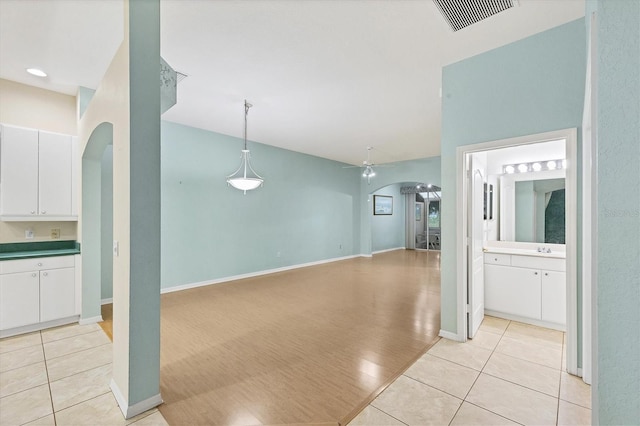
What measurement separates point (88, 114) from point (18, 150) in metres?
1.05

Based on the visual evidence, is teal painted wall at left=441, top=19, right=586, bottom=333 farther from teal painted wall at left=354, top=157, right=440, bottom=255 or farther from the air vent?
teal painted wall at left=354, top=157, right=440, bottom=255

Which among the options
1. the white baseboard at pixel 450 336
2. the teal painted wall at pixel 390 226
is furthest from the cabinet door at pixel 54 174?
the teal painted wall at pixel 390 226

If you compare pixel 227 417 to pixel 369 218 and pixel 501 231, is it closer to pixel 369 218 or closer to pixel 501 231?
pixel 501 231

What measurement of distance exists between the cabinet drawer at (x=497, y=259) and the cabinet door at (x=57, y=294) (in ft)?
17.5

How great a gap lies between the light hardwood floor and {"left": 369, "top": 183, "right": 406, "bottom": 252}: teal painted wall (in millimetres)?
4762

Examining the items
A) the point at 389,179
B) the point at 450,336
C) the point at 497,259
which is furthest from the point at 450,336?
the point at 389,179

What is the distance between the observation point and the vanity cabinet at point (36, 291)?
304cm

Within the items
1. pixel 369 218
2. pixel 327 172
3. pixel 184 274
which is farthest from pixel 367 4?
pixel 369 218

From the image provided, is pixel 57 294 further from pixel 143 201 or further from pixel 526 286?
pixel 526 286

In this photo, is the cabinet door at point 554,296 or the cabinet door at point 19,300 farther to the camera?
the cabinet door at point 554,296

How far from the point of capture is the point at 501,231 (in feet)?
14.5

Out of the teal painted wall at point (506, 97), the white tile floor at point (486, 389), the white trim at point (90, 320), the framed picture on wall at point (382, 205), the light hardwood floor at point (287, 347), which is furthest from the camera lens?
the framed picture on wall at point (382, 205)

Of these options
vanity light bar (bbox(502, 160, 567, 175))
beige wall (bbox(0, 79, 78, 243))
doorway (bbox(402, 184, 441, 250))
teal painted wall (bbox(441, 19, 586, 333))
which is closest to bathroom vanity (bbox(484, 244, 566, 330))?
teal painted wall (bbox(441, 19, 586, 333))

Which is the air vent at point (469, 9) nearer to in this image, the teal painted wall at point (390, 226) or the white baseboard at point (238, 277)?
the white baseboard at point (238, 277)
